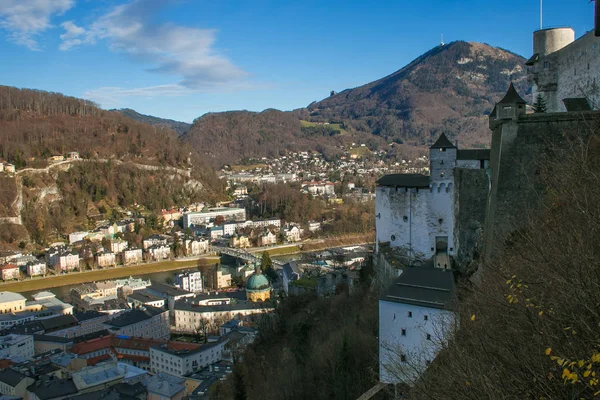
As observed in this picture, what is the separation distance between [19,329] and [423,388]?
22.7 m

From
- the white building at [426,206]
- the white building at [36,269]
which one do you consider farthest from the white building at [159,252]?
the white building at [426,206]

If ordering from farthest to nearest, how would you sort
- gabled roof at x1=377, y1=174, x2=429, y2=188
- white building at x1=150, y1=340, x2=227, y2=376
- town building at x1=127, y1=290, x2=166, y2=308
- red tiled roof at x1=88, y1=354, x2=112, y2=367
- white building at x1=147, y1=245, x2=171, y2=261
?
white building at x1=147, y1=245, x2=171, y2=261, town building at x1=127, y1=290, x2=166, y2=308, red tiled roof at x1=88, y1=354, x2=112, y2=367, white building at x1=150, y1=340, x2=227, y2=376, gabled roof at x1=377, y1=174, x2=429, y2=188

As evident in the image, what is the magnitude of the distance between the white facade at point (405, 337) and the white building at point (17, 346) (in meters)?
17.5

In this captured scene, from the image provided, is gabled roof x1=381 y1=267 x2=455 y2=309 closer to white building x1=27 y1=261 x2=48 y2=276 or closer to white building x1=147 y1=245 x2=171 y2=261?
white building x1=27 y1=261 x2=48 y2=276

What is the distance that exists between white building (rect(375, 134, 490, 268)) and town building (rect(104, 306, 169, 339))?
48.3ft

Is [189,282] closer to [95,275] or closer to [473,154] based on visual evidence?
[95,275]

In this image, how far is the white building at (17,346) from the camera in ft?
67.1

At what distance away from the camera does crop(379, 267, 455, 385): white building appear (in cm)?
732

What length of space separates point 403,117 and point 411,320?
114556mm

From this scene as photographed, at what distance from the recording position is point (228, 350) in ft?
62.9

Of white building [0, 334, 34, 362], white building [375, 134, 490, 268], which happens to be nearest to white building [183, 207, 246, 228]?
white building [0, 334, 34, 362]

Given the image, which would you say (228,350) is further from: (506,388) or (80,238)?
(80,238)

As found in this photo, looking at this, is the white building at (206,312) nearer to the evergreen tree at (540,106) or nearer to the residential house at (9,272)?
the residential house at (9,272)

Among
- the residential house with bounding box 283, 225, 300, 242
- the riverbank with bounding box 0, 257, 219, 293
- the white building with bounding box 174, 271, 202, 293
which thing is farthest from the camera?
the residential house with bounding box 283, 225, 300, 242
